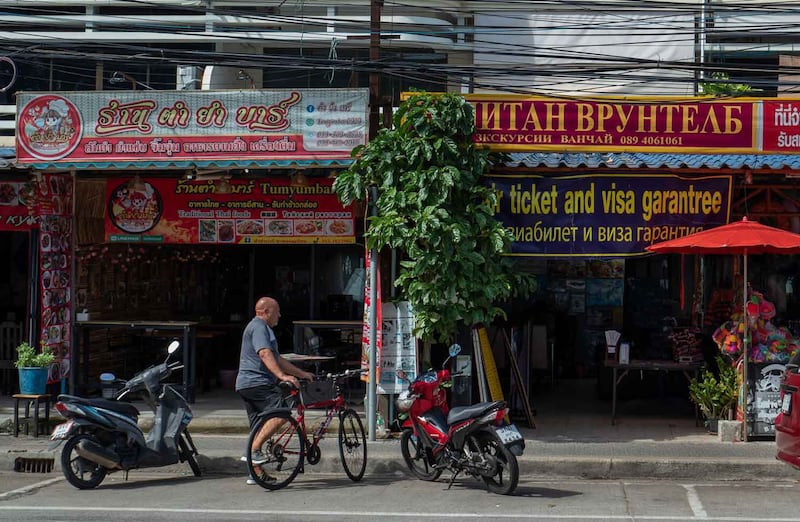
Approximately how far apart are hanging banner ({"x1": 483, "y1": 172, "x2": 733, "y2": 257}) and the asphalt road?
306 cm

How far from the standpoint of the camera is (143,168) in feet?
40.0

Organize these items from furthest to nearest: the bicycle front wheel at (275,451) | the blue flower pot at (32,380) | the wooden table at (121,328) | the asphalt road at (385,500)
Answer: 1. the wooden table at (121,328)
2. the blue flower pot at (32,380)
3. the bicycle front wheel at (275,451)
4. the asphalt road at (385,500)

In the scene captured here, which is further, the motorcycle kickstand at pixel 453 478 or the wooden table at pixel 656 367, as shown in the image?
the wooden table at pixel 656 367

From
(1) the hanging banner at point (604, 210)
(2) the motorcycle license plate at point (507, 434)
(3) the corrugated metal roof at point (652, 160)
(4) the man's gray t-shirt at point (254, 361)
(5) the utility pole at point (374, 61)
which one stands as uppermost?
(5) the utility pole at point (374, 61)

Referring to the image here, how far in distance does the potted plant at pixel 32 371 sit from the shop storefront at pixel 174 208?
939 millimetres

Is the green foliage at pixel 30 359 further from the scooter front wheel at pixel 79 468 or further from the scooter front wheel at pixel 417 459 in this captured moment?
the scooter front wheel at pixel 417 459

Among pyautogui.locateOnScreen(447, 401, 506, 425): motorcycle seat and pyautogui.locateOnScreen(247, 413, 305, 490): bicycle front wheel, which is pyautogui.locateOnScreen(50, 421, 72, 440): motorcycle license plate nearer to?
pyautogui.locateOnScreen(247, 413, 305, 490): bicycle front wheel

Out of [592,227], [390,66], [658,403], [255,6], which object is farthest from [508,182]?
[255,6]

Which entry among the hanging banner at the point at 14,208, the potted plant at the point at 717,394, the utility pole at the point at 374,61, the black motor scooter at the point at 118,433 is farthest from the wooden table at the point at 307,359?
the potted plant at the point at 717,394

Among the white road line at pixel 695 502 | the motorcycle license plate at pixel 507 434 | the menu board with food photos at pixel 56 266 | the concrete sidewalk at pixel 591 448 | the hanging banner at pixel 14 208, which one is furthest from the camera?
the hanging banner at pixel 14 208

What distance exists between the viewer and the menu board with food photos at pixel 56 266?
42.8 ft

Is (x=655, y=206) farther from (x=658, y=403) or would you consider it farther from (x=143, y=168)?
(x=143, y=168)

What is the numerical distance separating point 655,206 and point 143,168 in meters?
6.36

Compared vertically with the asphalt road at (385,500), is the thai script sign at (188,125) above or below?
above
